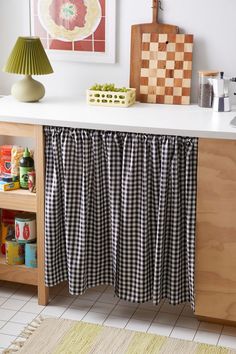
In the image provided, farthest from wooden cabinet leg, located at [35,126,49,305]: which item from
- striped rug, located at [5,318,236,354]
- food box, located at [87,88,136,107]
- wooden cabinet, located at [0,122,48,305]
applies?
food box, located at [87,88,136,107]

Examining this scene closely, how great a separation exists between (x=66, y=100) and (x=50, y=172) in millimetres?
517

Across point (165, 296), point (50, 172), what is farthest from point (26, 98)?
point (165, 296)

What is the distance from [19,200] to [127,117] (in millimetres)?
633

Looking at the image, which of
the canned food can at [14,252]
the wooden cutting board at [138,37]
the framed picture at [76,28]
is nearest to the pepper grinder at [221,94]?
the wooden cutting board at [138,37]

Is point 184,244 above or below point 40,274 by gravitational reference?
above

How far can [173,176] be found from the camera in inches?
116

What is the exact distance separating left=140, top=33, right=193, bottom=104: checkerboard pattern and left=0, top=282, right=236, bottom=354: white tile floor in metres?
0.99

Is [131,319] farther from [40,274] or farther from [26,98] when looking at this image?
[26,98]

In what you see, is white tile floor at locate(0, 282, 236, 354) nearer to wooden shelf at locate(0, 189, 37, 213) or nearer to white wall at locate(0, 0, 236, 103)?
wooden shelf at locate(0, 189, 37, 213)

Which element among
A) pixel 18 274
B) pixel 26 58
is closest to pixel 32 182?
pixel 18 274

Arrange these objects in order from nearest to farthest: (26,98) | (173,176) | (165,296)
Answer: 1. (173,176)
2. (165,296)
3. (26,98)

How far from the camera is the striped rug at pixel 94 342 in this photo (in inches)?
A: 110

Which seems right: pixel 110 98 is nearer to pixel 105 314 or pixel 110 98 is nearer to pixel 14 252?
pixel 14 252

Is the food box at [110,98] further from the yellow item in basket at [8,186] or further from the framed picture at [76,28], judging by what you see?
the yellow item in basket at [8,186]
